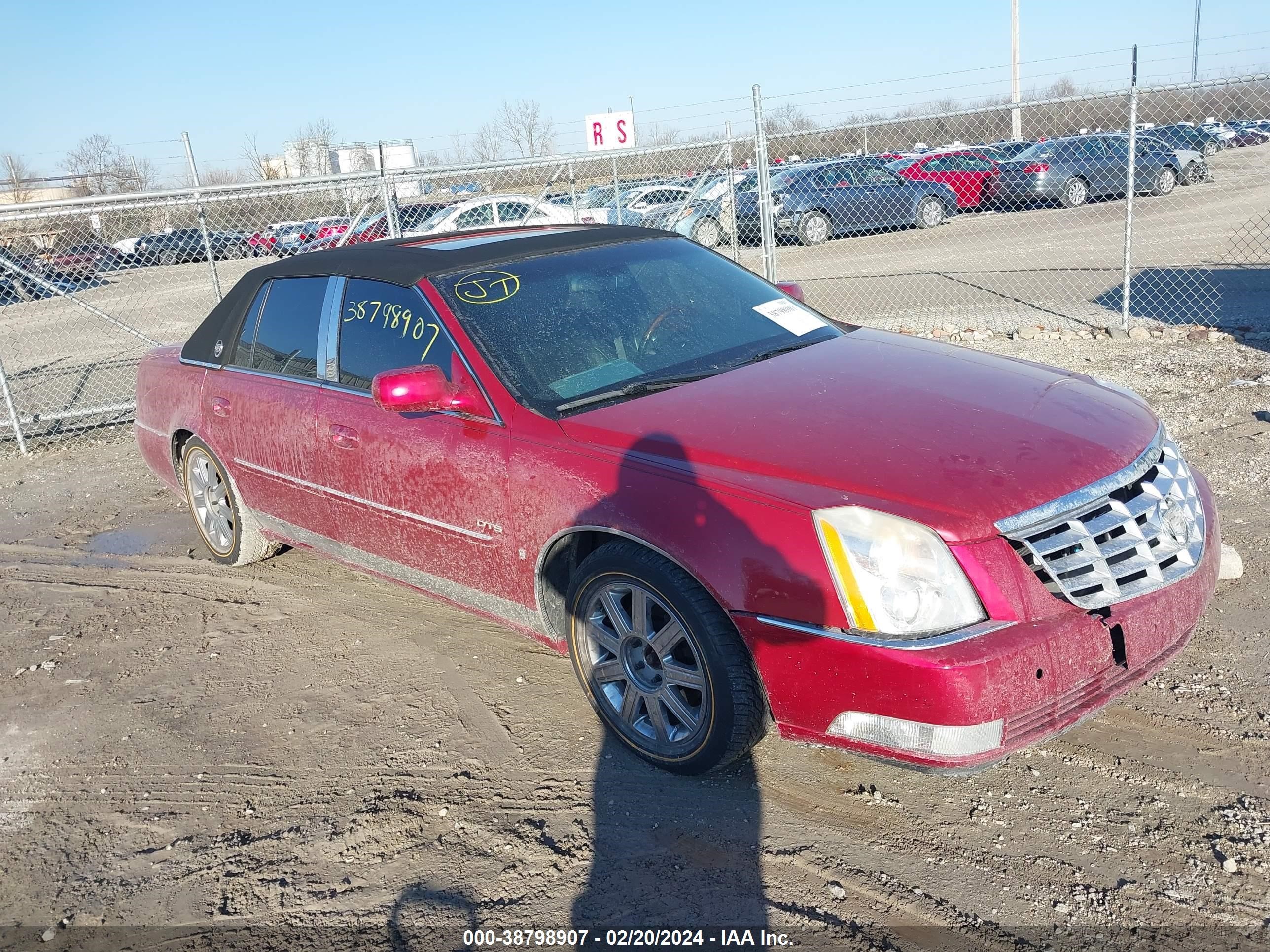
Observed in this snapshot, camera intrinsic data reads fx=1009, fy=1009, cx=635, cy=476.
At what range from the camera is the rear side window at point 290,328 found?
4.52m

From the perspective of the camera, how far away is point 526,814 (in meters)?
3.18

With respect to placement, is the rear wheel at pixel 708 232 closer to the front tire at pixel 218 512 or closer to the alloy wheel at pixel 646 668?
the front tire at pixel 218 512

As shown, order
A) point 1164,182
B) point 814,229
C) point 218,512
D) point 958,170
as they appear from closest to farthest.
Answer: point 218,512
point 814,229
point 958,170
point 1164,182

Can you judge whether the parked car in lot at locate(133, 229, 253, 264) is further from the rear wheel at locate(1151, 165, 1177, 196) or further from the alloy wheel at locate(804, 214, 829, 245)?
the rear wheel at locate(1151, 165, 1177, 196)

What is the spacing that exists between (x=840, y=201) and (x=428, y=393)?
1652 cm

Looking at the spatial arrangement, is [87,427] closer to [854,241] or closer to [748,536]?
[748,536]

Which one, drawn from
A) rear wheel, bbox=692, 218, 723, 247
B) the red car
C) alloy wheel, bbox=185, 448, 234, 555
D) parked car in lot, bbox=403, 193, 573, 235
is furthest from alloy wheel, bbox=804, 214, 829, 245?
alloy wheel, bbox=185, 448, 234, 555

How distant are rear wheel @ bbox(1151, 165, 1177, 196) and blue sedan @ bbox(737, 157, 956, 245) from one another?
4961mm

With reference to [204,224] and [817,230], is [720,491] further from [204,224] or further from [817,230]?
[817,230]

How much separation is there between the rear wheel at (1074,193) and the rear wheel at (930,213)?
2196 mm

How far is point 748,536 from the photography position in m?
2.85

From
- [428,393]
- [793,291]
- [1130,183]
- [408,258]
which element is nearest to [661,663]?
[428,393]

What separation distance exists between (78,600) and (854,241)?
52.8 ft

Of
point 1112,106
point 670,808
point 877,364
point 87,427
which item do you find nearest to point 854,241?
point 1112,106
